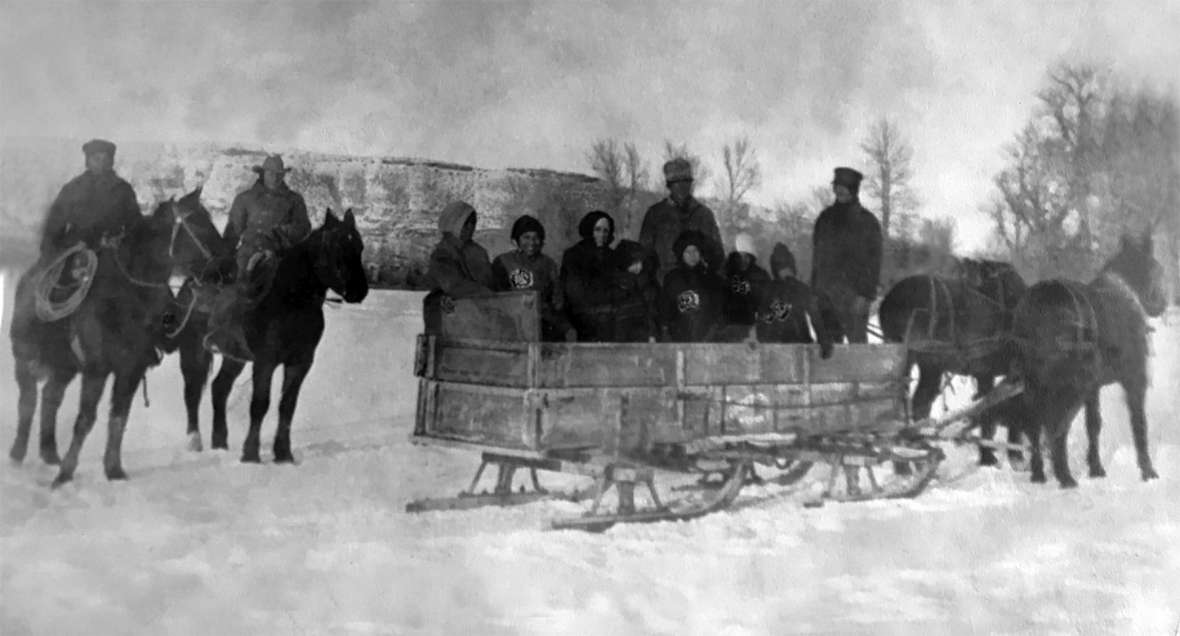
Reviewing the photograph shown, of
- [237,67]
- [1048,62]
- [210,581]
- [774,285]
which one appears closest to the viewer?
[210,581]

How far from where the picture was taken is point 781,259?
4.76 metres

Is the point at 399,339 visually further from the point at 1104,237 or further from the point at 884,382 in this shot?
the point at 1104,237

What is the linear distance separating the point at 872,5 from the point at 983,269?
134cm

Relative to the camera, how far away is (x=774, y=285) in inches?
186

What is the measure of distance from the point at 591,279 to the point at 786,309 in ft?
3.06

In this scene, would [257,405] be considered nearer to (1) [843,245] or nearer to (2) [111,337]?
(2) [111,337]

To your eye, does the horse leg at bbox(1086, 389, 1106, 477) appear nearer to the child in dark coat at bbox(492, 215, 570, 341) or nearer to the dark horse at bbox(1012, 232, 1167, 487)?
the dark horse at bbox(1012, 232, 1167, 487)

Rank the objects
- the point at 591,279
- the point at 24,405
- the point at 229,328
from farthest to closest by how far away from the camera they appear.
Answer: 1. the point at 591,279
2. the point at 229,328
3. the point at 24,405

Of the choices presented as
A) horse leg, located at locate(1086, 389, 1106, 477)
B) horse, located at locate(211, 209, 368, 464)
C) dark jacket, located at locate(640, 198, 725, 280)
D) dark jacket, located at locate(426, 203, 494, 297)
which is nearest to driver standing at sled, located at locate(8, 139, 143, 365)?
horse, located at locate(211, 209, 368, 464)

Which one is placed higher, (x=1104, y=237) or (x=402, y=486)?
(x=1104, y=237)

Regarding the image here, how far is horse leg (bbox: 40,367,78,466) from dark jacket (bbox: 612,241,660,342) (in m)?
2.13

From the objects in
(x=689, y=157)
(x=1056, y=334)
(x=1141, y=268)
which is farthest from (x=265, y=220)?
(x=1141, y=268)

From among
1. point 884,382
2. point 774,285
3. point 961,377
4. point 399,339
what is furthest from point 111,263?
point 961,377

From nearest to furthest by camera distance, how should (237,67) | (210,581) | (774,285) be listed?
(210,581), (237,67), (774,285)
